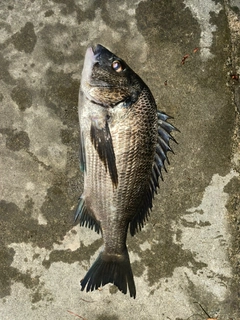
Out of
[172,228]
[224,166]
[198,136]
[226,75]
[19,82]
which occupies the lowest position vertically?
[172,228]

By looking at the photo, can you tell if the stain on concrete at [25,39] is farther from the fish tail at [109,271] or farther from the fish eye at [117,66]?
the fish tail at [109,271]

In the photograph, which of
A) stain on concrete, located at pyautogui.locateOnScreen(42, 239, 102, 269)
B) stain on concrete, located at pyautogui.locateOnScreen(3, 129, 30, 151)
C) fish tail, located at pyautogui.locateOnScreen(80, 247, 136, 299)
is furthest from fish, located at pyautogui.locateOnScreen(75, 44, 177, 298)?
stain on concrete, located at pyautogui.locateOnScreen(3, 129, 30, 151)

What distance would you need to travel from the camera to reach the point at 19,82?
2.90 meters

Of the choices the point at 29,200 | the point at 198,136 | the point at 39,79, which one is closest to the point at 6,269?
the point at 29,200

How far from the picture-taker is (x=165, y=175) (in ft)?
9.74

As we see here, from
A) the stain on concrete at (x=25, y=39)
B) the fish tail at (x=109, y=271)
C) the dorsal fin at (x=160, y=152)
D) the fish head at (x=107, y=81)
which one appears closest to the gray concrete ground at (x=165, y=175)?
the stain on concrete at (x=25, y=39)

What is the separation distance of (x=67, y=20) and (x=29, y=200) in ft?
5.54

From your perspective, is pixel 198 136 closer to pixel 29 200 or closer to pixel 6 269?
pixel 29 200

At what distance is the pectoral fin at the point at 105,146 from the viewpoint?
7.31 feet

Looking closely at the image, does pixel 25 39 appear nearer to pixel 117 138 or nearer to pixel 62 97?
pixel 62 97

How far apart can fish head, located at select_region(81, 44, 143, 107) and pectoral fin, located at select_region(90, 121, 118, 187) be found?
0.19m

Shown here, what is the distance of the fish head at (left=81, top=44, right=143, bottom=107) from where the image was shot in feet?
7.43

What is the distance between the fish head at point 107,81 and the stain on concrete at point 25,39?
867mm

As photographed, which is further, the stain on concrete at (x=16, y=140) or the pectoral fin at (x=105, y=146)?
the stain on concrete at (x=16, y=140)
